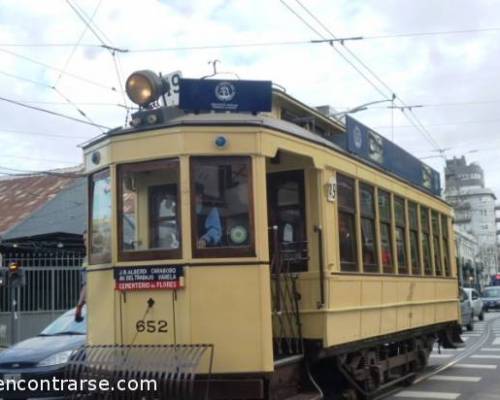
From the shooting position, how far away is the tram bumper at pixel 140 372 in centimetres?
575

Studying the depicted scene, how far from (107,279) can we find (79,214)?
19.4 m

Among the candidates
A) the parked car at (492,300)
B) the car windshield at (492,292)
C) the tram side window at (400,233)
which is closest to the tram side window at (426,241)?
the tram side window at (400,233)

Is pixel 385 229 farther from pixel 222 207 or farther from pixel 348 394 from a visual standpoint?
pixel 222 207

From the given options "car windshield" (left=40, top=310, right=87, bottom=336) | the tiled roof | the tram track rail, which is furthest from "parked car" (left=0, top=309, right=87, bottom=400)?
the tiled roof

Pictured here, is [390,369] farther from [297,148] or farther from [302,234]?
[297,148]

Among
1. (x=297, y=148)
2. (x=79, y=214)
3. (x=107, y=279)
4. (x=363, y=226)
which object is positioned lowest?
(x=107, y=279)

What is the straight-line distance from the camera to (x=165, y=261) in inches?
247

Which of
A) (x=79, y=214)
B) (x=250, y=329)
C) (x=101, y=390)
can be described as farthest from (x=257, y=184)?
(x=79, y=214)

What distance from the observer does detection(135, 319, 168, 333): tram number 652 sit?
20.3 ft

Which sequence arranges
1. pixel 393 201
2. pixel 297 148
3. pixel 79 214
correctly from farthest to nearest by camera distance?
→ pixel 79 214, pixel 393 201, pixel 297 148

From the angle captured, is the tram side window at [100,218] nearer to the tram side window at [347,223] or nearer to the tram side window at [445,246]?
the tram side window at [347,223]

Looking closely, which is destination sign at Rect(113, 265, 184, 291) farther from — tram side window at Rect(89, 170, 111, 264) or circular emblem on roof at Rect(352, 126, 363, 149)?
circular emblem on roof at Rect(352, 126, 363, 149)

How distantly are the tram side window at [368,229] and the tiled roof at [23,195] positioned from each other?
18.8 meters

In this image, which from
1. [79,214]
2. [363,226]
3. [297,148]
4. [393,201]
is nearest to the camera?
[297,148]
